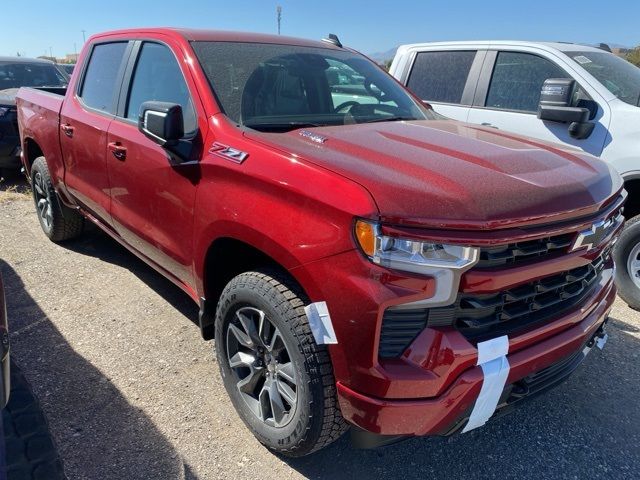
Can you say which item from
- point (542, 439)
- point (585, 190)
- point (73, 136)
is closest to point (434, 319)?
point (585, 190)

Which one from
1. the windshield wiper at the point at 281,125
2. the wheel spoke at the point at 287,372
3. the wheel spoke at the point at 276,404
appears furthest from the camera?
the windshield wiper at the point at 281,125

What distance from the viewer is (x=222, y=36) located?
3.12m

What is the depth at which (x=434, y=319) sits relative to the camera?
5.90 feet

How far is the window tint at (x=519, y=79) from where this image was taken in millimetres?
4496

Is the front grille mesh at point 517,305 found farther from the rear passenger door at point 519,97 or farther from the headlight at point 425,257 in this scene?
the rear passenger door at point 519,97

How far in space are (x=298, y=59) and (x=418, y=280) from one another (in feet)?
6.52

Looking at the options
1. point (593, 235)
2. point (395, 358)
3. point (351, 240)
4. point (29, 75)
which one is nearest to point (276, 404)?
point (395, 358)

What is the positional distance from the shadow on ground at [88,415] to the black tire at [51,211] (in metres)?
1.46

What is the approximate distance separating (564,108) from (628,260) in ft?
4.21

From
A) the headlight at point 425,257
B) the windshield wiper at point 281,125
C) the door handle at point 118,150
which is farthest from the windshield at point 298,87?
the headlight at point 425,257

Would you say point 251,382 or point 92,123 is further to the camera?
point 92,123

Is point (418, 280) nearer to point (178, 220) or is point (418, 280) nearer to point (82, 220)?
point (178, 220)

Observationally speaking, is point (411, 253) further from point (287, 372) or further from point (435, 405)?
point (287, 372)

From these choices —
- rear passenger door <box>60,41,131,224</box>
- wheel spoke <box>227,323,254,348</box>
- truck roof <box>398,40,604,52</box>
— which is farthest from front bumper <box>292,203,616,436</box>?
truck roof <box>398,40,604,52</box>
